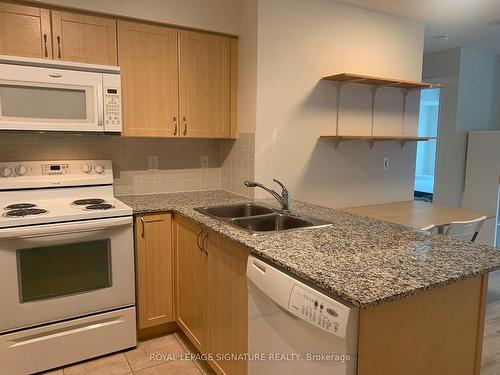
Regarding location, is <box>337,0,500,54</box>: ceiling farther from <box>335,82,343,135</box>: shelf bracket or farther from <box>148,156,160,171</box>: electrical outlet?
<box>148,156,160,171</box>: electrical outlet

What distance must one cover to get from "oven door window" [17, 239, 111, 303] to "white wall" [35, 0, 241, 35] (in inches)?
55.8

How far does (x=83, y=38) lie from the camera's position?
2.25 m

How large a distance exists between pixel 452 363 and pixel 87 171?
232 cm

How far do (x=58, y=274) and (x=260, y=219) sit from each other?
116cm

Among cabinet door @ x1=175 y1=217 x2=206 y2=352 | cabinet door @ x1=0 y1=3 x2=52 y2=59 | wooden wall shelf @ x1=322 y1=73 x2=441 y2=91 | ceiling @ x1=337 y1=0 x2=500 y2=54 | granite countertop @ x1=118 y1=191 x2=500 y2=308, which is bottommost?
cabinet door @ x1=175 y1=217 x2=206 y2=352

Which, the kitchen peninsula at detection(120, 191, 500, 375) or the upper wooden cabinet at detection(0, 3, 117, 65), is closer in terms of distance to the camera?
the kitchen peninsula at detection(120, 191, 500, 375)

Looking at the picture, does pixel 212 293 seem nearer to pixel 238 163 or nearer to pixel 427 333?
pixel 427 333

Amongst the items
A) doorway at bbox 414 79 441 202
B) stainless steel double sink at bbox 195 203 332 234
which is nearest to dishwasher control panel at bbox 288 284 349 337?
stainless steel double sink at bbox 195 203 332 234

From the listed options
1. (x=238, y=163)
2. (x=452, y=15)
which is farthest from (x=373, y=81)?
(x=238, y=163)

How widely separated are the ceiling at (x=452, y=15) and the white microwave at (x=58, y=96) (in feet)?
6.01

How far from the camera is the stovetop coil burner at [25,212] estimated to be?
1.94 m

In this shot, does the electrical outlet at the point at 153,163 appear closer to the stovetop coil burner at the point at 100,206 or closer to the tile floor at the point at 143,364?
the stovetop coil burner at the point at 100,206

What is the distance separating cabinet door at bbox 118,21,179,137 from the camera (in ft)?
7.86

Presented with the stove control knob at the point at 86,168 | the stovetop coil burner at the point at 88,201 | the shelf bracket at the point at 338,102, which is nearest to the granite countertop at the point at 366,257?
the stovetop coil burner at the point at 88,201
